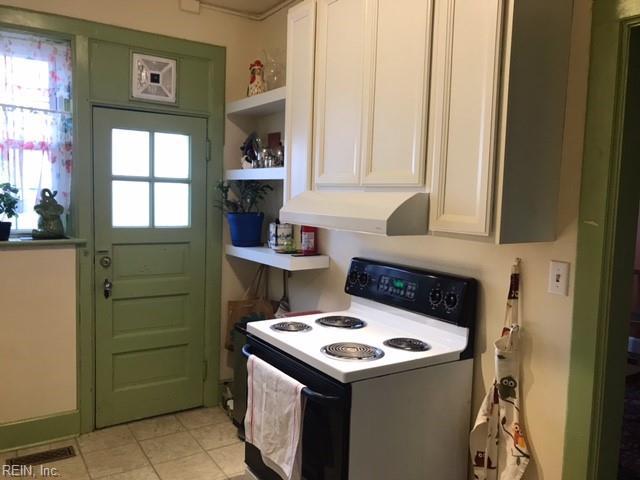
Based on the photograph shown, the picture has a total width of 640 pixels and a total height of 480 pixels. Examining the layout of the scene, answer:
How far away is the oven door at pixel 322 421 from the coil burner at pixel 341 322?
1.09 ft

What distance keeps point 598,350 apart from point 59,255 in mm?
2563

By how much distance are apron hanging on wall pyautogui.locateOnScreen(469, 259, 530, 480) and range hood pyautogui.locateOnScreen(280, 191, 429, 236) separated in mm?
395

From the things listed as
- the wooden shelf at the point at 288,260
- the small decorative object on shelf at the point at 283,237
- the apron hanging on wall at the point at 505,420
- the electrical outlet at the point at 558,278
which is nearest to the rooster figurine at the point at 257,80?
the small decorative object on shelf at the point at 283,237

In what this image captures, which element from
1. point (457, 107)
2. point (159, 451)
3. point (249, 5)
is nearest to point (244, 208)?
point (249, 5)

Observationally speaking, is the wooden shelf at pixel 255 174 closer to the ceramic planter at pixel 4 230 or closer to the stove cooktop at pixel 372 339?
the stove cooktop at pixel 372 339

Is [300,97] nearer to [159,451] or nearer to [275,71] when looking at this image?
[275,71]

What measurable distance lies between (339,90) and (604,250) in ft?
3.69

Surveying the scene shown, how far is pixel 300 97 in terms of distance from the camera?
231 centimetres

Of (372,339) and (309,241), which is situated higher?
(309,241)

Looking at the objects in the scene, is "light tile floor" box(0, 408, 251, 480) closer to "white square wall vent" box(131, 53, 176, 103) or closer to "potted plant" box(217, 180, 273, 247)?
"potted plant" box(217, 180, 273, 247)

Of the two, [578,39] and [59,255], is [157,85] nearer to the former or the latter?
[59,255]

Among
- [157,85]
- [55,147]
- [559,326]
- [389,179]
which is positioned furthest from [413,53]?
[55,147]

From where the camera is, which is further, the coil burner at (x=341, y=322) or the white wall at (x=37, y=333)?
the white wall at (x=37, y=333)

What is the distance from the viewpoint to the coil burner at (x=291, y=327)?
6.95 feet
